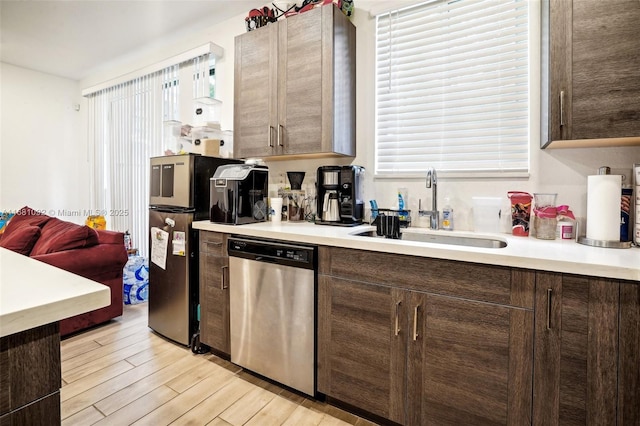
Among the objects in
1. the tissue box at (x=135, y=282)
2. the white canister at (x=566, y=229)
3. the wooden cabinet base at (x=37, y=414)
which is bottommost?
the tissue box at (x=135, y=282)

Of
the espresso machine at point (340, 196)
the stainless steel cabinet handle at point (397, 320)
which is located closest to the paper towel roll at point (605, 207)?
the stainless steel cabinet handle at point (397, 320)

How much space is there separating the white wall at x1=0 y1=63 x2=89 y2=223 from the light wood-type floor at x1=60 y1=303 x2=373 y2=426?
3068 millimetres

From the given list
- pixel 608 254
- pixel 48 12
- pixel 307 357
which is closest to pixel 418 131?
pixel 608 254

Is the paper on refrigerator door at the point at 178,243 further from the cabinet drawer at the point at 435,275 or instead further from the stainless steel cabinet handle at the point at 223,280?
the cabinet drawer at the point at 435,275

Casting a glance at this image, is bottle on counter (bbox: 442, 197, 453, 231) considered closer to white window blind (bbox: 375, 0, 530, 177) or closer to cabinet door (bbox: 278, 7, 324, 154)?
white window blind (bbox: 375, 0, 530, 177)

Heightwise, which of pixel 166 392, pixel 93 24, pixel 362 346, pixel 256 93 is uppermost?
pixel 93 24

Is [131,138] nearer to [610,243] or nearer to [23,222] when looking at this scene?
[23,222]

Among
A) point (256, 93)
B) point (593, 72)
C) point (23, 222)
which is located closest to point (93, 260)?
point (23, 222)

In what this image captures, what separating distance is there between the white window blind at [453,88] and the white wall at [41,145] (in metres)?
4.81

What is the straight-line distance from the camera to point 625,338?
1.10 meters

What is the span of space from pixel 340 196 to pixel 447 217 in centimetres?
70

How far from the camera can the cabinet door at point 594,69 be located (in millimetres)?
1339

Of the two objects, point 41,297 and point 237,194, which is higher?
point 237,194

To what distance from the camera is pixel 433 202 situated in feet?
6.63
